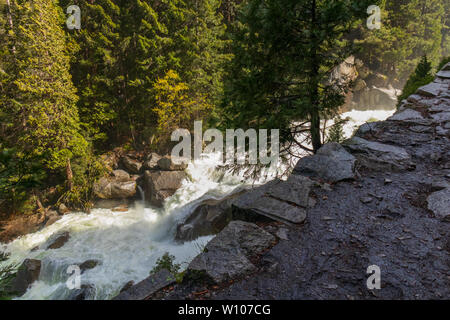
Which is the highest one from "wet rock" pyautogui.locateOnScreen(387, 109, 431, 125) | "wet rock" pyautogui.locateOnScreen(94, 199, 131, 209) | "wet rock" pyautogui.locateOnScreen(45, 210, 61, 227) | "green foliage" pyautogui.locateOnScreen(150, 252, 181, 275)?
"wet rock" pyautogui.locateOnScreen(387, 109, 431, 125)

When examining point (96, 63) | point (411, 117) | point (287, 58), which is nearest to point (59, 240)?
point (96, 63)

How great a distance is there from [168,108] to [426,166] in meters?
16.3

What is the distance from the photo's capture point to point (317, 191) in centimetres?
388

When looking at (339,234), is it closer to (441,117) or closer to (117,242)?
(441,117)

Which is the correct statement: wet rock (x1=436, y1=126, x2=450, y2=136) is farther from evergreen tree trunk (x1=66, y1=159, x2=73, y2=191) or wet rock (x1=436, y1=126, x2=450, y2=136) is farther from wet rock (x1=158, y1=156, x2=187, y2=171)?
evergreen tree trunk (x1=66, y1=159, x2=73, y2=191)

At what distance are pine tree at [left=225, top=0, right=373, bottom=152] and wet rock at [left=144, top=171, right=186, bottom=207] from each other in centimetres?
1030

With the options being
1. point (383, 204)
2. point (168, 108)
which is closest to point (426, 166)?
point (383, 204)

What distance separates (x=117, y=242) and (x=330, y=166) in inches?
456

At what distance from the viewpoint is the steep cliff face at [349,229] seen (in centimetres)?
227

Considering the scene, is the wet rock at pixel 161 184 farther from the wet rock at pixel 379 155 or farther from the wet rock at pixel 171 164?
the wet rock at pixel 379 155

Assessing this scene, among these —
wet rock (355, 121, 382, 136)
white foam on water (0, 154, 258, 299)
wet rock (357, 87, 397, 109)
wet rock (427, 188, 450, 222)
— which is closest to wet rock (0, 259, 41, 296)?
white foam on water (0, 154, 258, 299)

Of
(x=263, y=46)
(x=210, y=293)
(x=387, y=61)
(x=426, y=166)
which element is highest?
(x=387, y=61)

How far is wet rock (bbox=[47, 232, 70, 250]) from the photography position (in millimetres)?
12383

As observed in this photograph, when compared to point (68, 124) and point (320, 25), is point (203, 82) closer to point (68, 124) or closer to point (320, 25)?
point (68, 124)
